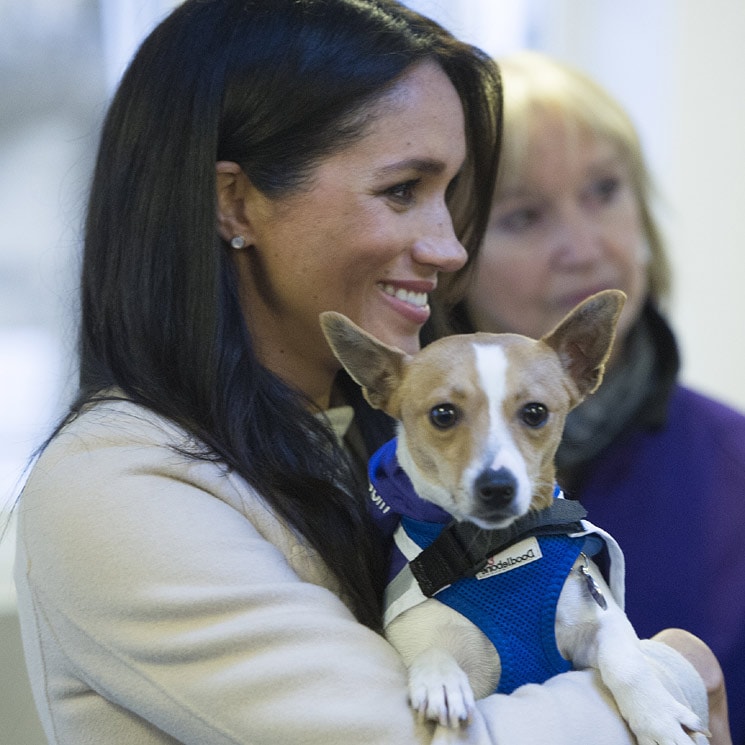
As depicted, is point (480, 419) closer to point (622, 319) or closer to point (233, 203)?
point (233, 203)

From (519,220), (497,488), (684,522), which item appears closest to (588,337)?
(497,488)

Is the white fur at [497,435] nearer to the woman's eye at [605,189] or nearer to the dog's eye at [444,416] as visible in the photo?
the dog's eye at [444,416]

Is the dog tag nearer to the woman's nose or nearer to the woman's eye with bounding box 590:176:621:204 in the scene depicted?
the woman's nose

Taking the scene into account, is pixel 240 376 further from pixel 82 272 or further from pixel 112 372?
pixel 82 272

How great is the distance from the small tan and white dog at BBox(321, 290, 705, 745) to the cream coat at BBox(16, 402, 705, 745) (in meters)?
0.04

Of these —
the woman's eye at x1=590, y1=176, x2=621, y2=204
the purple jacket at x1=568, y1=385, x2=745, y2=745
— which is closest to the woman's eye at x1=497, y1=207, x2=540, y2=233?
the woman's eye at x1=590, y1=176, x2=621, y2=204

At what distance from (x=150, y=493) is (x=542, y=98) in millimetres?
1404

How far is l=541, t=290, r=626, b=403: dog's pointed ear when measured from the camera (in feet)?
3.75

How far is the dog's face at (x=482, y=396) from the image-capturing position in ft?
3.59

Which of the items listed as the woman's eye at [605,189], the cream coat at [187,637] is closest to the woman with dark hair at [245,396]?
the cream coat at [187,637]

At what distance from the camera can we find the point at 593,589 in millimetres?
1071

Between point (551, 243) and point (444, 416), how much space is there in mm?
958

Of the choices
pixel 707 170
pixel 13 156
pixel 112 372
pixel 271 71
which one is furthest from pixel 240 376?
pixel 707 170

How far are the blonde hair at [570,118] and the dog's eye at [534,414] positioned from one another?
3.09ft
